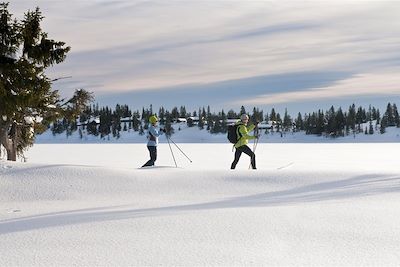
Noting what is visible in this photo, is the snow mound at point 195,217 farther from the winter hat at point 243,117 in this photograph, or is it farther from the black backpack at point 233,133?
the winter hat at point 243,117

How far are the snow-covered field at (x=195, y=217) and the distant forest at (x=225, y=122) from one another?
379 feet

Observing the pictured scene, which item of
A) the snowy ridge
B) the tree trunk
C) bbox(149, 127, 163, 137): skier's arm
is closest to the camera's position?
bbox(149, 127, 163, 137): skier's arm

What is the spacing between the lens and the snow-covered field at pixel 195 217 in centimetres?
502

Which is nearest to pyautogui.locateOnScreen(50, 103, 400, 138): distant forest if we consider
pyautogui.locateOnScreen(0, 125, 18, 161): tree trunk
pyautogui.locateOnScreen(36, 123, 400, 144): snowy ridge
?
pyautogui.locateOnScreen(36, 123, 400, 144): snowy ridge

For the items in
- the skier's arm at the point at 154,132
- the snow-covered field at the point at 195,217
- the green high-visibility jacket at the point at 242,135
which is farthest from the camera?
the skier's arm at the point at 154,132

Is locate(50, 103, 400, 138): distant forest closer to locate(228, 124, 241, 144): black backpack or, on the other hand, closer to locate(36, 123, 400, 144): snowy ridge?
locate(36, 123, 400, 144): snowy ridge

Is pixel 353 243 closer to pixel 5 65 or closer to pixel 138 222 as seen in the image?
pixel 138 222

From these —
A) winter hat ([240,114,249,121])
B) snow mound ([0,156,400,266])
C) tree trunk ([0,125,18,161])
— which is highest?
winter hat ([240,114,249,121])

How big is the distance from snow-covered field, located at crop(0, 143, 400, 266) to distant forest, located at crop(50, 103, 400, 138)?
11543 centimetres

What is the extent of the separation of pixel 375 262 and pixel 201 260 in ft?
5.86

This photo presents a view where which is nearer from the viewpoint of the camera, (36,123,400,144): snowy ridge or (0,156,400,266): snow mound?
(0,156,400,266): snow mound

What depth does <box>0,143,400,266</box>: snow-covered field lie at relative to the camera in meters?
5.02

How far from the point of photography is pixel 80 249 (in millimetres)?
5266

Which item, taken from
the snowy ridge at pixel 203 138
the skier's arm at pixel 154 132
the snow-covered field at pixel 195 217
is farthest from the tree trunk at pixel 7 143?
the snowy ridge at pixel 203 138
